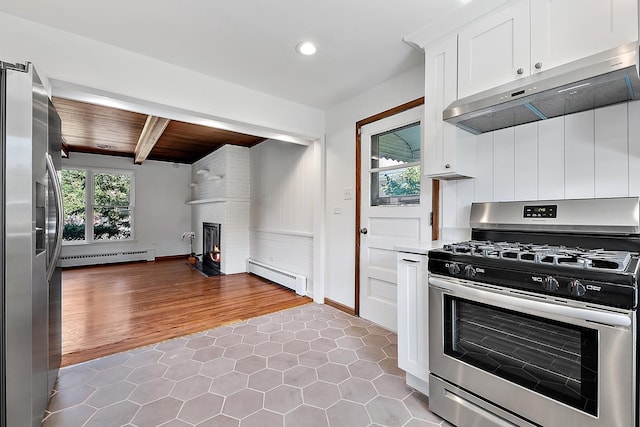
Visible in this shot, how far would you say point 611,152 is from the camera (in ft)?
5.19

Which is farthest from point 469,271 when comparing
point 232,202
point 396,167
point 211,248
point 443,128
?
point 211,248

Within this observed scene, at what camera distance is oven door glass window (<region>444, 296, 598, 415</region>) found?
1.20 m

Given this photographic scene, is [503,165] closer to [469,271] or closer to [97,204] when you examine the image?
[469,271]

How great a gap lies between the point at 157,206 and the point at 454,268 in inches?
289

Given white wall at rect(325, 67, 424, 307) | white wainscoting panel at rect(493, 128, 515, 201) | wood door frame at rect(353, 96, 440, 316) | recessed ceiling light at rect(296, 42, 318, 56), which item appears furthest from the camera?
white wall at rect(325, 67, 424, 307)

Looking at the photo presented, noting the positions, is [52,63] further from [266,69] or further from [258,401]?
[258,401]

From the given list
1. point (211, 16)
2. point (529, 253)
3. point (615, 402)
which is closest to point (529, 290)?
point (529, 253)

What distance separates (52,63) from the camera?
209 cm

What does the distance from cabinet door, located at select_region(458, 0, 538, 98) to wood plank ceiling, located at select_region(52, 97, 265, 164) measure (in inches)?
140

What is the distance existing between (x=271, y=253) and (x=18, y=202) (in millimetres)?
3960

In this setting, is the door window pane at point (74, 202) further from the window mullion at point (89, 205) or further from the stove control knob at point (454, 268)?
the stove control knob at point (454, 268)

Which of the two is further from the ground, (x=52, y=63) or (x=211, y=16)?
(x=211, y=16)

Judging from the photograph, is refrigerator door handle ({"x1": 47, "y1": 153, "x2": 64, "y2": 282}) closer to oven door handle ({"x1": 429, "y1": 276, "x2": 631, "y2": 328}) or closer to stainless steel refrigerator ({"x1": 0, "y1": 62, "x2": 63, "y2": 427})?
stainless steel refrigerator ({"x1": 0, "y1": 62, "x2": 63, "y2": 427})

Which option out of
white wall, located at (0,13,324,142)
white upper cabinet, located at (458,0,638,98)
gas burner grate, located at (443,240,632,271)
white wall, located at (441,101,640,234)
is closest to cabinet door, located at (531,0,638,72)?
white upper cabinet, located at (458,0,638,98)
